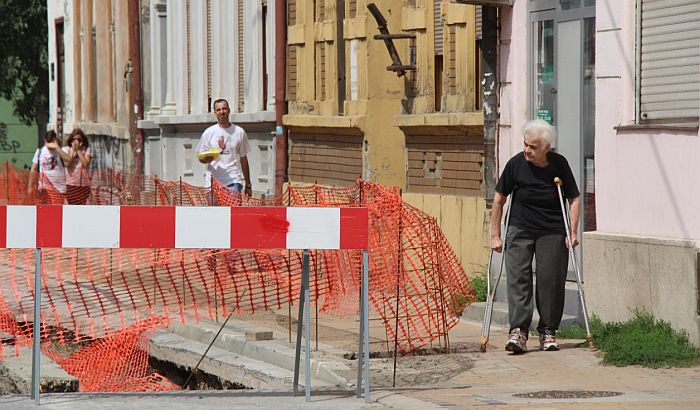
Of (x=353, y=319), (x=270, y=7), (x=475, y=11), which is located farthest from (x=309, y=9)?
(x=353, y=319)

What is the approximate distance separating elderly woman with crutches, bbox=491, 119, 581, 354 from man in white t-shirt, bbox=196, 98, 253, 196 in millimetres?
6762

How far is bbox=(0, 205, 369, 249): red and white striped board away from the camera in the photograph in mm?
9383

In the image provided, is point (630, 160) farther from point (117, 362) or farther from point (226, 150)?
point (226, 150)

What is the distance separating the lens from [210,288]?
1300 cm

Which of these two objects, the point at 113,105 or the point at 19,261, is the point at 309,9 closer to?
the point at 19,261

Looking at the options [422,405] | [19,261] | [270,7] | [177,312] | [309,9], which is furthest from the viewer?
[270,7]

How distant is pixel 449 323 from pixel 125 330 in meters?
2.51

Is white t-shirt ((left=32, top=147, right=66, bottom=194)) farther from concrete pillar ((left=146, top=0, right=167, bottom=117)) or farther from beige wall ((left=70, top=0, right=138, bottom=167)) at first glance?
beige wall ((left=70, top=0, right=138, bottom=167))

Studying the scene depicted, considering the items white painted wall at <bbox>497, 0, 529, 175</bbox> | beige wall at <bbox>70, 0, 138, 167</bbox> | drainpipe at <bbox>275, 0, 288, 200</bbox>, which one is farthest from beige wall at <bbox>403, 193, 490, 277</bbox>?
beige wall at <bbox>70, 0, 138, 167</bbox>

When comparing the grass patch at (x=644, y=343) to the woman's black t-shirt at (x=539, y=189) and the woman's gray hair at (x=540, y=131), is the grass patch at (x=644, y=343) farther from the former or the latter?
the woman's gray hair at (x=540, y=131)

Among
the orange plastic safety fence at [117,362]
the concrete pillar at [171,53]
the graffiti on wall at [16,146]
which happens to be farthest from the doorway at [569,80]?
the graffiti on wall at [16,146]

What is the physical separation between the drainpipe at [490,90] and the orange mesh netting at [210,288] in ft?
7.37

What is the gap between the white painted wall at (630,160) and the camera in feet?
39.1

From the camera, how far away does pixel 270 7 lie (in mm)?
23062
